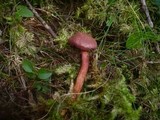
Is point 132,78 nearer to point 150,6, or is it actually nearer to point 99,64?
point 99,64

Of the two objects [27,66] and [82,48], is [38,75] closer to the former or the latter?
[27,66]

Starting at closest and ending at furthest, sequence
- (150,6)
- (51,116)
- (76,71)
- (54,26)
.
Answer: (51,116) < (76,71) < (54,26) < (150,6)

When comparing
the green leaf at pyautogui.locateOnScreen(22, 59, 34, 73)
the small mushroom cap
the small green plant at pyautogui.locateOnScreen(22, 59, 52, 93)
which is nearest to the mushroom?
the small mushroom cap

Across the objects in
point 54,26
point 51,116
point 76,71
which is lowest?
point 51,116

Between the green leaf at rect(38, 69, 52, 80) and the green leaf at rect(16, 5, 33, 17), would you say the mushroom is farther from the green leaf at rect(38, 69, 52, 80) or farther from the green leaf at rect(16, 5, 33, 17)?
the green leaf at rect(16, 5, 33, 17)

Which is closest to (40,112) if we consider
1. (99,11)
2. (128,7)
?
(99,11)

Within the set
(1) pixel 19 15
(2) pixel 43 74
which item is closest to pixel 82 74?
(2) pixel 43 74

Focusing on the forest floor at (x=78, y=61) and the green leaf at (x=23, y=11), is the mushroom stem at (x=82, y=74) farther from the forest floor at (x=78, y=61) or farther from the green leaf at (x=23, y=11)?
the green leaf at (x=23, y=11)
